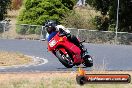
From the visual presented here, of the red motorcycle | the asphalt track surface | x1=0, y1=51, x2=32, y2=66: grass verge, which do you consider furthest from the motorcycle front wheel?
x1=0, y1=51, x2=32, y2=66: grass verge

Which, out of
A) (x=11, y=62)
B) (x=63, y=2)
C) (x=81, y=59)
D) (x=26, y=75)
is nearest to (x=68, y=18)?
(x=63, y=2)

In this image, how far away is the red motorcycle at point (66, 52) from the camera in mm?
6965

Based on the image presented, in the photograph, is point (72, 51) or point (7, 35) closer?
point (72, 51)

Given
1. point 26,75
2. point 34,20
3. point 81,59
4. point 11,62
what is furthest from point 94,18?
point 81,59

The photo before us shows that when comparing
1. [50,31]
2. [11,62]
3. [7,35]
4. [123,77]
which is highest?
[50,31]

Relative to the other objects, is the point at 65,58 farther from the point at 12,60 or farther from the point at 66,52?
the point at 12,60

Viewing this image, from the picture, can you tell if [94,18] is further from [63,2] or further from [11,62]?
[11,62]

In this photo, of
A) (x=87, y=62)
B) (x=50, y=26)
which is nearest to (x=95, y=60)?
(x=87, y=62)

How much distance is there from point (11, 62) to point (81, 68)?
14.3 m

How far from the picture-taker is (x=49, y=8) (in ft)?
146

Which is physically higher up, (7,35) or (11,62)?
(11,62)

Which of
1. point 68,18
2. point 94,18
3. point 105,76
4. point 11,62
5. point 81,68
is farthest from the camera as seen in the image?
point 94,18

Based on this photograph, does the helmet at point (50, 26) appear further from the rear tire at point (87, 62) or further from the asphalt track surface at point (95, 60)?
the asphalt track surface at point (95, 60)

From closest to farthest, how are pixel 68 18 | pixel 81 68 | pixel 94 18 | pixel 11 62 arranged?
pixel 81 68
pixel 11 62
pixel 68 18
pixel 94 18
